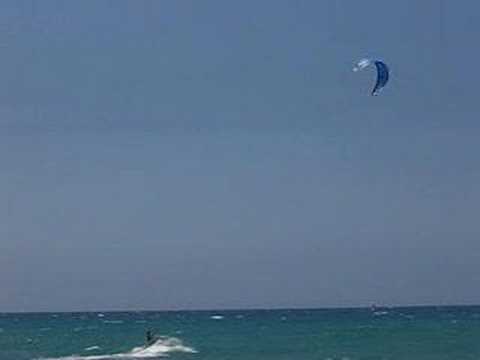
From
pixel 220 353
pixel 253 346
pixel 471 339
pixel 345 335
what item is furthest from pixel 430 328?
pixel 220 353

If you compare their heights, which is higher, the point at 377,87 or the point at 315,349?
the point at 377,87

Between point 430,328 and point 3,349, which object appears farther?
point 430,328

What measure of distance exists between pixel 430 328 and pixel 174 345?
29042mm

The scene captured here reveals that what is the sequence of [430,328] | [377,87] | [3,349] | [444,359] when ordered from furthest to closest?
[430,328], [3,349], [444,359], [377,87]

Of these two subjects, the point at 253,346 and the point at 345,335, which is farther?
the point at 345,335

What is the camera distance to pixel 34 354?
69.1m

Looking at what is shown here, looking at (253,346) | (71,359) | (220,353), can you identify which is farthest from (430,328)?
(71,359)

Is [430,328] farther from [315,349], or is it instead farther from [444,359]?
[444,359]

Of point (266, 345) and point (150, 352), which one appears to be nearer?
point (150, 352)

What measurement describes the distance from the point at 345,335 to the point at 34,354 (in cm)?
2309

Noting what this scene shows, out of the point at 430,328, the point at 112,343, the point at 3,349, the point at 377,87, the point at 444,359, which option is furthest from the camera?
the point at 430,328

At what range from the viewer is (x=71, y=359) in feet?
211

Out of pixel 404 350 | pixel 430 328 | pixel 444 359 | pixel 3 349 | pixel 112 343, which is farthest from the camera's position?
pixel 430 328

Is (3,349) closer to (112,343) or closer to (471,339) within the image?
(112,343)
